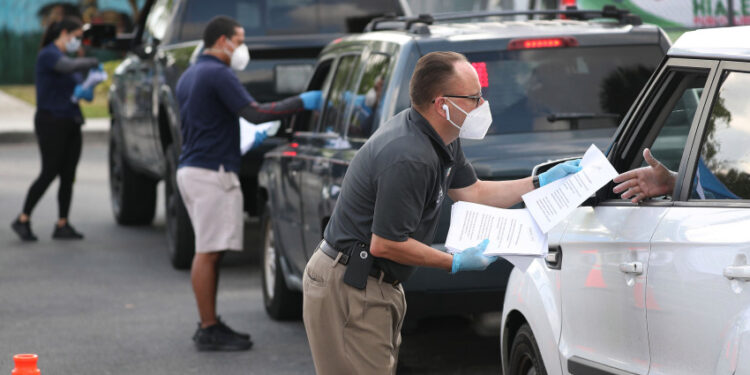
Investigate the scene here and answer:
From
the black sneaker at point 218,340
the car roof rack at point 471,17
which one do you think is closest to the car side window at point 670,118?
the car roof rack at point 471,17

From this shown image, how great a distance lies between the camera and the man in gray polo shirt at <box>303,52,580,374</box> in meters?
4.33

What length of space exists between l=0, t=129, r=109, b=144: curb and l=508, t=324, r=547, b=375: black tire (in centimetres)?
2047

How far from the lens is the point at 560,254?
4797mm

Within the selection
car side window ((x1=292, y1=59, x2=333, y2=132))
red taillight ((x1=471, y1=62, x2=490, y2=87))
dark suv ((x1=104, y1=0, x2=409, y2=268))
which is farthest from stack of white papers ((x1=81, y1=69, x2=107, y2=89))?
red taillight ((x1=471, y1=62, x2=490, y2=87))

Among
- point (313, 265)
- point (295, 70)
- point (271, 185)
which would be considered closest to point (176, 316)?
point (271, 185)

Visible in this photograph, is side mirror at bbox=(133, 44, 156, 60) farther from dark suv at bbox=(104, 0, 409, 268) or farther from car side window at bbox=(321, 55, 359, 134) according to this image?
car side window at bbox=(321, 55, 359, 134)

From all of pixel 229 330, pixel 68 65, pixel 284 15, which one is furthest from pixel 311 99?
pixel 68 65

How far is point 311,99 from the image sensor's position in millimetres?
8406

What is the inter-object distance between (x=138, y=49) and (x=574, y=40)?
641cm

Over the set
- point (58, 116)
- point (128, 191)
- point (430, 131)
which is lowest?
point (128, 191)

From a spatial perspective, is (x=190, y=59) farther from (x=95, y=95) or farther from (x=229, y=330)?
(x=95, y=95)

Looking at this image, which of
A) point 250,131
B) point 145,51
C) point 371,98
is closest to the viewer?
point 371,98

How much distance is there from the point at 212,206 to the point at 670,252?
443 centimetres

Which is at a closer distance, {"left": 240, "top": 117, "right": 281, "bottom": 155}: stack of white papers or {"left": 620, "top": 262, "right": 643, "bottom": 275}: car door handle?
{"left": 620, "top": 262, "right": 643, "bottom": 275}: car door handle
